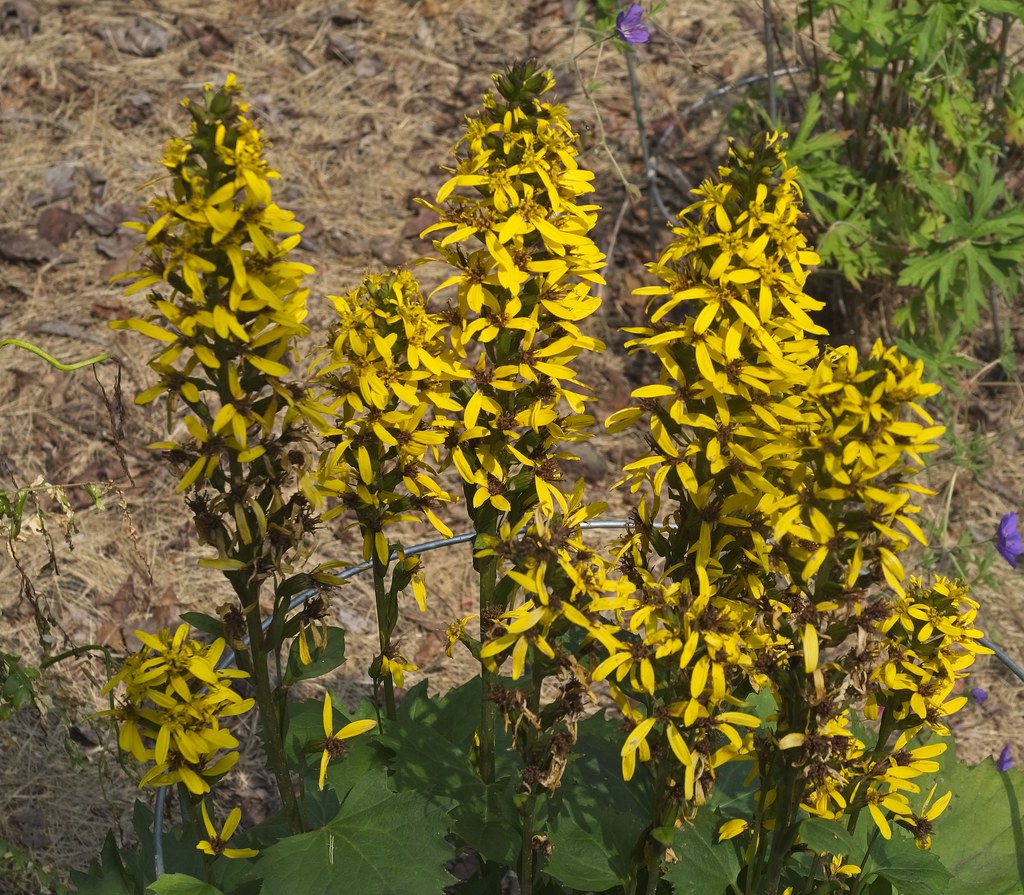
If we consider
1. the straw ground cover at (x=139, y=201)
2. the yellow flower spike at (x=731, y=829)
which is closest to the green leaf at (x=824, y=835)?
the yellow flower spike at (x=731, y=829)

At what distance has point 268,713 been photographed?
8.36 ft

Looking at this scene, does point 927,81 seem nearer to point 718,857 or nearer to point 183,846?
point 718,857

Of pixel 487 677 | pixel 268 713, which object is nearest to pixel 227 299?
pixel 268 713

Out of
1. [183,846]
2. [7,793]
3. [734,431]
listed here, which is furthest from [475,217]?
[7,793]

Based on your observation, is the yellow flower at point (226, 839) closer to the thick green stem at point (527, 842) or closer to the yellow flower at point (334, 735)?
the yellow flower at point (334, 735)

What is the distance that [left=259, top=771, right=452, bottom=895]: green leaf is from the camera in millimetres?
2535

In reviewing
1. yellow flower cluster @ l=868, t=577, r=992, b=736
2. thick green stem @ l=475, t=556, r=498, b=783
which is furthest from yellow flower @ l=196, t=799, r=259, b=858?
yellow flower cluster @ l=868, t=577, r=992, b=736

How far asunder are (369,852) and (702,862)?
79 centimetres

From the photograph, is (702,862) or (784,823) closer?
(784,823)

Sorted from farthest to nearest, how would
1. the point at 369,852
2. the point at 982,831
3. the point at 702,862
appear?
the point at 982,831 < the point at 702,862 < the point at 369,852

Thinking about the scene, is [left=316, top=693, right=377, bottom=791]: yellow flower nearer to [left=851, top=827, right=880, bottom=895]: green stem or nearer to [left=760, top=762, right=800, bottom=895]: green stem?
[left=760, top=762, right=800, bottom=895]: green stem

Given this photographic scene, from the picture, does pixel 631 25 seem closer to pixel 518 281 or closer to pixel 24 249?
pixel 518 281

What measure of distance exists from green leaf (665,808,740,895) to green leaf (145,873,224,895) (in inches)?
41.1

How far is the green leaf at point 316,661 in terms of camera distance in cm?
270
